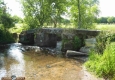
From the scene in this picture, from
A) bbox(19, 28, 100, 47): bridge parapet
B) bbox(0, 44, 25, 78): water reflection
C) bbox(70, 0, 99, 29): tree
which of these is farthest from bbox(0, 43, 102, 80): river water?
bbox(70, 0, 99, 29): tree

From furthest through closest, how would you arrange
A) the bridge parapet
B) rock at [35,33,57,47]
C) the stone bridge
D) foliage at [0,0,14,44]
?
foliage at [0,0,14,44] < rock at [35,33,57,47] < the bridge parapet < the stone bridge

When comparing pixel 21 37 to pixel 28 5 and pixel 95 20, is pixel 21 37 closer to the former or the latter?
pixel 28 5

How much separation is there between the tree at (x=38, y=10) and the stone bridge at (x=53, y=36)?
15.9 ft

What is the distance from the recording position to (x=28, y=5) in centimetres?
4000

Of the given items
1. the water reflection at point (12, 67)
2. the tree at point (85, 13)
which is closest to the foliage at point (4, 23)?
the tree at point (85, 13)

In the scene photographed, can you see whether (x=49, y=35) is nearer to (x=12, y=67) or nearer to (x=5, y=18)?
(x=5, y=18)

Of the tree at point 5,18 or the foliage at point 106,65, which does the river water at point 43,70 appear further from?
the tree at point 5,18

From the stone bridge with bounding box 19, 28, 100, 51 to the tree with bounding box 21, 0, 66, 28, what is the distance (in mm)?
4844

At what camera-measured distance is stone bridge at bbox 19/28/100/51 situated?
1050 inches

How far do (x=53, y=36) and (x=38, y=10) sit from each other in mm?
9472

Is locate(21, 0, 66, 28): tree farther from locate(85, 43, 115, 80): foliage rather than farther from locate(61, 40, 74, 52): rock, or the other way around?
locate(85, 43, 115, 80): foliage

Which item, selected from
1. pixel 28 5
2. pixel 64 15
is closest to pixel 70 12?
pixel 64 15

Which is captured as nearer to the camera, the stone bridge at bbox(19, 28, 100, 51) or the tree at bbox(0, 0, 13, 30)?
the stone bridge at bbox(19, 28, 100, 51)

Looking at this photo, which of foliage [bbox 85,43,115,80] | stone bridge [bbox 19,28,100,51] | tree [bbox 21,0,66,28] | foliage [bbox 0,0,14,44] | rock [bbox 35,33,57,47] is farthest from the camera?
tree [bbox 21,0,66,28]
